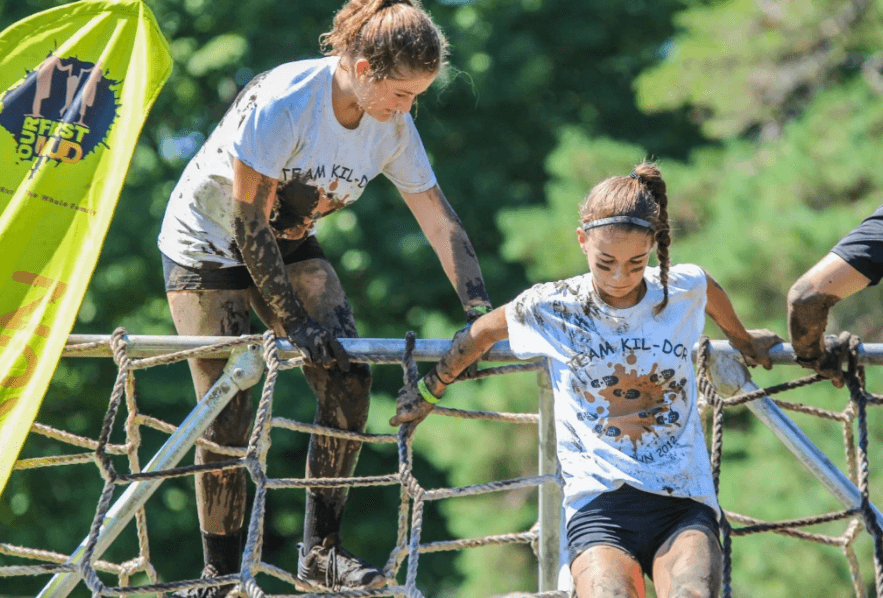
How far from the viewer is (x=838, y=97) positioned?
211 inches

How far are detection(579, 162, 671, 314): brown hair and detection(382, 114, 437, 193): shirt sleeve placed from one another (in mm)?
408

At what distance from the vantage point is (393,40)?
1839 mm

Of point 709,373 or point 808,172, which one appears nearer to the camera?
point 709,373

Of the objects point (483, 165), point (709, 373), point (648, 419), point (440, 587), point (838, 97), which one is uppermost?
point (483, 165)

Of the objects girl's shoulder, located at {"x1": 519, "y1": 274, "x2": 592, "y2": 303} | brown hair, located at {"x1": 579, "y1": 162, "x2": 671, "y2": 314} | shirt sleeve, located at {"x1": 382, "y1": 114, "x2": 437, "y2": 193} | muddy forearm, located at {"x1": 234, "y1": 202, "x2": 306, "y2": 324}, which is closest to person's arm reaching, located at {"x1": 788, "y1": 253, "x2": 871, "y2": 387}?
brown hair, located at {"x1": 579, "y1": 162, "x2": 671, "y2": 314}

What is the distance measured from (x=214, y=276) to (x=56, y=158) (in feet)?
1.36

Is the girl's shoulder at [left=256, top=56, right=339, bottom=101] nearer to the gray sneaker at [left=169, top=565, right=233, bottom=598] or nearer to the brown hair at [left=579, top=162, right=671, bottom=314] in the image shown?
the brown hair at [left=579, top=162, right=671, bottom=314]

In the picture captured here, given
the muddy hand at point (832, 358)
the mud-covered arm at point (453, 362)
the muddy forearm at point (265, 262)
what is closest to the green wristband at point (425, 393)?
the mud-covered arm at point (453, 362)

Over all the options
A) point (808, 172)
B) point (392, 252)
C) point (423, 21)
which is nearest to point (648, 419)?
point (423, 21)

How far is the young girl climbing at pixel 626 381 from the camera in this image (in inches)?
68.2

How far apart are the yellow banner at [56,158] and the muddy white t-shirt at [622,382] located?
2.88ft

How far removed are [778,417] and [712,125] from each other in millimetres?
4580

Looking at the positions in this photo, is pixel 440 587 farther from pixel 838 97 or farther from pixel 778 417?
pixel 778 417

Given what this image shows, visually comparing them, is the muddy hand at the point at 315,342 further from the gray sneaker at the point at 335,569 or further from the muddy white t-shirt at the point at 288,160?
the gray sneaker at the point at 335,569
